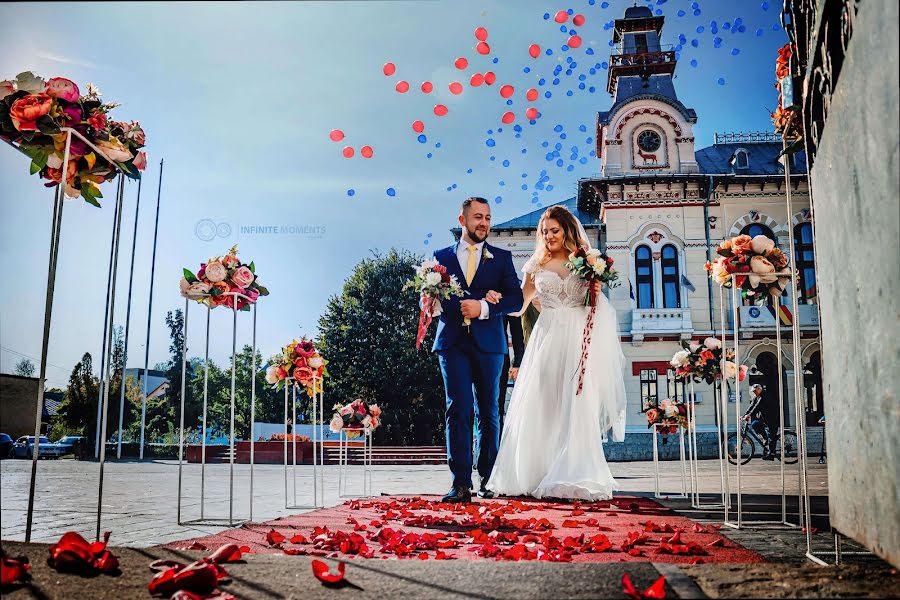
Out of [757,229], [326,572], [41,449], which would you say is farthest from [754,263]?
[41,449]

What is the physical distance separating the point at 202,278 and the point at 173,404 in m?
40.1

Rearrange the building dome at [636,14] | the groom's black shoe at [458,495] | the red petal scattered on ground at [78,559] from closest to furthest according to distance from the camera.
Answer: the red petal scattered on ground at [78,559] < the groom's black shoe at [458,495] < the building dome at [636,14]

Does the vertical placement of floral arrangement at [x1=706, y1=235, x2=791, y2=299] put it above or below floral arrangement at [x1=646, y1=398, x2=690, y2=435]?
above

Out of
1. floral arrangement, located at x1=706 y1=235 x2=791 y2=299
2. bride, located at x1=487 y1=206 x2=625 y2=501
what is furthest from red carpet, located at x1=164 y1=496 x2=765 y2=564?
floral arrangement, located at x1=706 y1=235 x2=791 y2=299

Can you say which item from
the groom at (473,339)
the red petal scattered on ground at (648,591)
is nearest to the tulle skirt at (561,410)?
the groom at (473,339)

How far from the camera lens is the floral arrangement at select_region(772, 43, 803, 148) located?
2.88 meters

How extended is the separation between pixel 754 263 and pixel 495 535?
2.13 meters

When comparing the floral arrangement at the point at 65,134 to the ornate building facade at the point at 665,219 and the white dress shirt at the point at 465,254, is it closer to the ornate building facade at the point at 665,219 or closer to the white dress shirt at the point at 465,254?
the white dress shirt at the point at 465,254

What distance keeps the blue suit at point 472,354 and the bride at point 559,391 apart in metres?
0.28

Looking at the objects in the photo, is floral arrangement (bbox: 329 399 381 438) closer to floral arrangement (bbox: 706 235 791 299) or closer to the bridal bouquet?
the bridal bouquet

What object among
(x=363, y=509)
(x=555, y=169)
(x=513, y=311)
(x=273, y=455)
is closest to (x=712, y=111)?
(x=555, y=169)

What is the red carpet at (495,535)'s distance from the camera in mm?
2785

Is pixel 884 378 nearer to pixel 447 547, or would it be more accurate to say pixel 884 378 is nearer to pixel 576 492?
pixel 447 547

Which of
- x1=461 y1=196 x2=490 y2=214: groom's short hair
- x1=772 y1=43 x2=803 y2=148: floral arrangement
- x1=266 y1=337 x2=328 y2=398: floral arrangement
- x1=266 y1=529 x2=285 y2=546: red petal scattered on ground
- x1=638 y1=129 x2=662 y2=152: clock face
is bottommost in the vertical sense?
x1=266 y1=529 x2=285 y2=546: red petal scattered on ground
